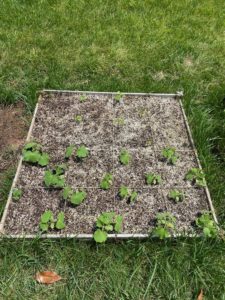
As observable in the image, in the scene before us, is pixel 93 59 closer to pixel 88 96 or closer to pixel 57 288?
pixel 88 96

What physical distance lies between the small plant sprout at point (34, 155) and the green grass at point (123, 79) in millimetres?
255

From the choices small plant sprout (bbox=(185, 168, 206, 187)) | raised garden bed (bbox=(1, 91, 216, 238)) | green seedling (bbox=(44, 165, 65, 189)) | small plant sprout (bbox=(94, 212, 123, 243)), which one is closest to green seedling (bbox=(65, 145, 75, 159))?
raised garden bed (bbox=(1, 91, 216, 238))

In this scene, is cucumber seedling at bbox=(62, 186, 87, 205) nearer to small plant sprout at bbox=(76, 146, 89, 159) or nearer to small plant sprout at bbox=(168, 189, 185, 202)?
small plant sprout at bbox=(76, 146, 89, 159)

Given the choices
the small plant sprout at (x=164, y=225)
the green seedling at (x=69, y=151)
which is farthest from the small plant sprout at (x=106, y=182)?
the small plant sprout at (x=164, y=225)

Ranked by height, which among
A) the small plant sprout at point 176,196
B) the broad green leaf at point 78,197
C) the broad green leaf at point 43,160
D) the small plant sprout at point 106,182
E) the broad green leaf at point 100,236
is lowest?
the broad green leaf at point 100,236

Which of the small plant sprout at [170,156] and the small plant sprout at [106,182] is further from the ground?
the small plant sprout at [170,156]

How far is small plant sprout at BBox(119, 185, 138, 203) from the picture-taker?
312 cm

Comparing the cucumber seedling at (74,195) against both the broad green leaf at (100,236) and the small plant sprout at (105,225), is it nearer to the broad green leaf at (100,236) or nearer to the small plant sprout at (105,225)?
the small plant sprout at (105,225)

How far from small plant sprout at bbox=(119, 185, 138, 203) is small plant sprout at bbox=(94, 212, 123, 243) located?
0.25 metres

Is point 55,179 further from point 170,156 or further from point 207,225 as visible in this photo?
point 207,225

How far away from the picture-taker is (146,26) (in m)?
5.34

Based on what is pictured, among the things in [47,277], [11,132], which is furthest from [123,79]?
[47,277]

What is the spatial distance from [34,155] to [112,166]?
773 mm

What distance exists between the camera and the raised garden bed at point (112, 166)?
300cm
